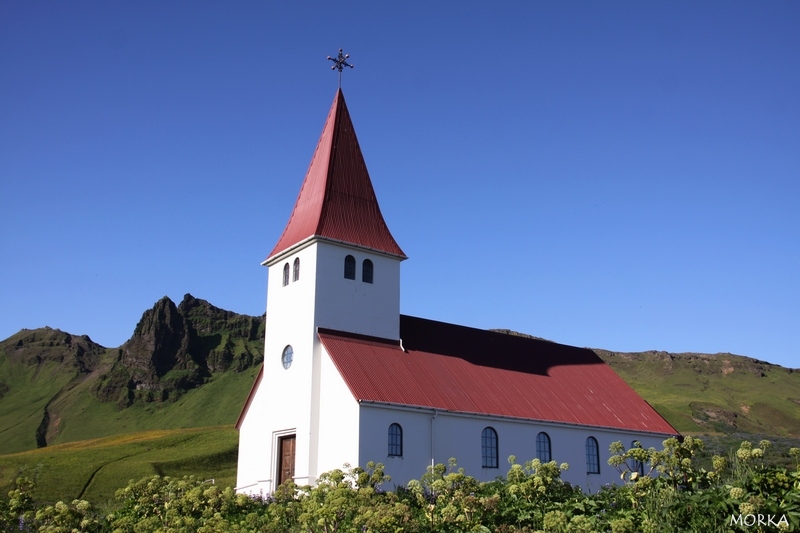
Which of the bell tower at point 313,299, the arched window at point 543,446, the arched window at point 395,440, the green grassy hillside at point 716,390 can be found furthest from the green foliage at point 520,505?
the green grassy hillside at point 716,390

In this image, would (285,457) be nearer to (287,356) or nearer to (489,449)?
(287,356)

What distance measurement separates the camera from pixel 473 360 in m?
32.5

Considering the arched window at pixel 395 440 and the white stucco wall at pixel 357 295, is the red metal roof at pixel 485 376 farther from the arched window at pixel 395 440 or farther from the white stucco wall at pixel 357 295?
the arched window at pixel 395 440

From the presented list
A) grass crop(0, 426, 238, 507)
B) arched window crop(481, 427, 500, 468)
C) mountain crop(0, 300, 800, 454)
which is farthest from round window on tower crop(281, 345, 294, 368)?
mountain crop(0, 300, 800, 454)

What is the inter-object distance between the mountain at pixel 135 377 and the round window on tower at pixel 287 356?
91821 mm

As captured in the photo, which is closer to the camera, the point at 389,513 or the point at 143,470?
the point at 389,513

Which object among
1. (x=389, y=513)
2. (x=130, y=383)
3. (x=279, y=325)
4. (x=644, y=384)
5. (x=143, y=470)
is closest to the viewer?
(x=389, y=513)

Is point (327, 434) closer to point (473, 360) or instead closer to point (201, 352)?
point (473, 360)

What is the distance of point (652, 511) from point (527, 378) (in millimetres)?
22648

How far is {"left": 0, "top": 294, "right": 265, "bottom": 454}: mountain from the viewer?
129 m

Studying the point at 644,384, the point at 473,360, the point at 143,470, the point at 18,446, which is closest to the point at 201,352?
the point at 18,446

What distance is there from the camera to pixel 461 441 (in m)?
27.6

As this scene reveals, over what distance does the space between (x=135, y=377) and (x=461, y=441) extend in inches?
→ 5118

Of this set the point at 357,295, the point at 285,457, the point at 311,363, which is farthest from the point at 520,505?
the point at 357,295
